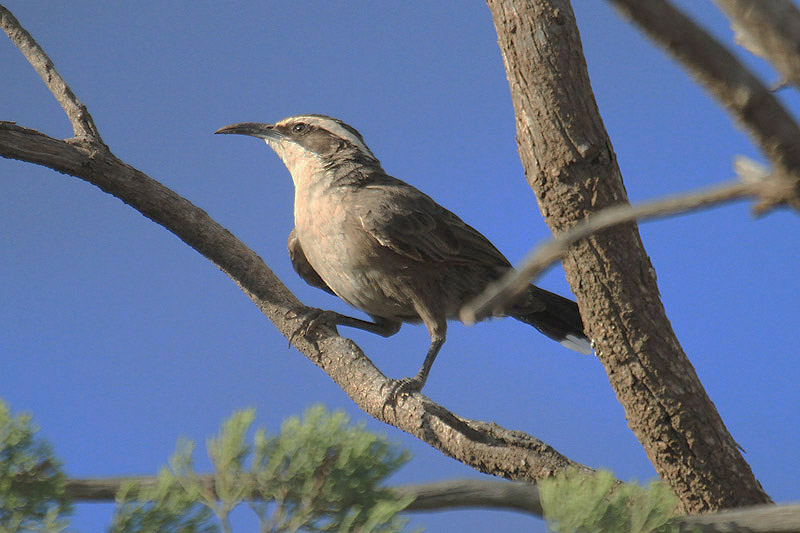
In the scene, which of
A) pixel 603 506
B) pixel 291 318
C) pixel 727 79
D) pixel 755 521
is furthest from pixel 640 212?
pixel 291 318

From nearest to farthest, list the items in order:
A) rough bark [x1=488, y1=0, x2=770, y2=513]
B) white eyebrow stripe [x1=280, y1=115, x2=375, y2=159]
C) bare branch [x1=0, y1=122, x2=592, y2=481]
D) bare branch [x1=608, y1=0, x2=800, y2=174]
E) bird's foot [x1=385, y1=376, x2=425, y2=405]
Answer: bare branch [x1=608, y1=0, x2=800, y2=174]
rough bark [x1=488, y1=0, x2=770, y2=513]
bare branch [x1=0, y1=122, x2=592, y2=481]
bird's foot [x1=385, y1=376, x2=425, y2=405]
white eyebrow stripe [x1=280, y1=115, x2=375, y2=159]

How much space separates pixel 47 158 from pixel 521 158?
279 cm

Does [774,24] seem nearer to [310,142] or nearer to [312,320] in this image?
[312,320]

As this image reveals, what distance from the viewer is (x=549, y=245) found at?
5.74ft

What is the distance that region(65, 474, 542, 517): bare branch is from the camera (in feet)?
7.04

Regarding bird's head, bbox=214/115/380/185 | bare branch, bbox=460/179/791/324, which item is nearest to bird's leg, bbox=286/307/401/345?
bird's head, bbox=214/115/380/185

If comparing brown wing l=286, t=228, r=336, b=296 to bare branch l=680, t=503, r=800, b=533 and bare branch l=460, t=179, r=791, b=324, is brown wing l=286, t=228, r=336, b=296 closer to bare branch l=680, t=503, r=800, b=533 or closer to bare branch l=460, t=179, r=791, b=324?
bare branch l=680, t=503, r=800, b=533

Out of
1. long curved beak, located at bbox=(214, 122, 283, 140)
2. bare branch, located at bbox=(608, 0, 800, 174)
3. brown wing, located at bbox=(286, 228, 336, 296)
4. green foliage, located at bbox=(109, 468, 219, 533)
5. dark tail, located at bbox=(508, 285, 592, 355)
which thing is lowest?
green foliage, located at bbox=(109, 468, 219, 533)

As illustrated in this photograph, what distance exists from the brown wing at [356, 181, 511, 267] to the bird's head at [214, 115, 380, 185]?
1.35ft

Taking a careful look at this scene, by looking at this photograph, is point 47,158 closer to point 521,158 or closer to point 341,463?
point 521,158

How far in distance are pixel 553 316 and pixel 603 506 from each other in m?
3.03

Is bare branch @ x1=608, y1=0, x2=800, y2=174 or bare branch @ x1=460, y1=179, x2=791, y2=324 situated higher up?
bare branch @ x1=608, y1=0, x2=800, y2=174

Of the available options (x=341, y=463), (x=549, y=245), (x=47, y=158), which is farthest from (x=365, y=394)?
(x=549, y=245)

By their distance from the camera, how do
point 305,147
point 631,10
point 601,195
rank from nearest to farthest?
point 631,10, point 601,195, point 305,147
